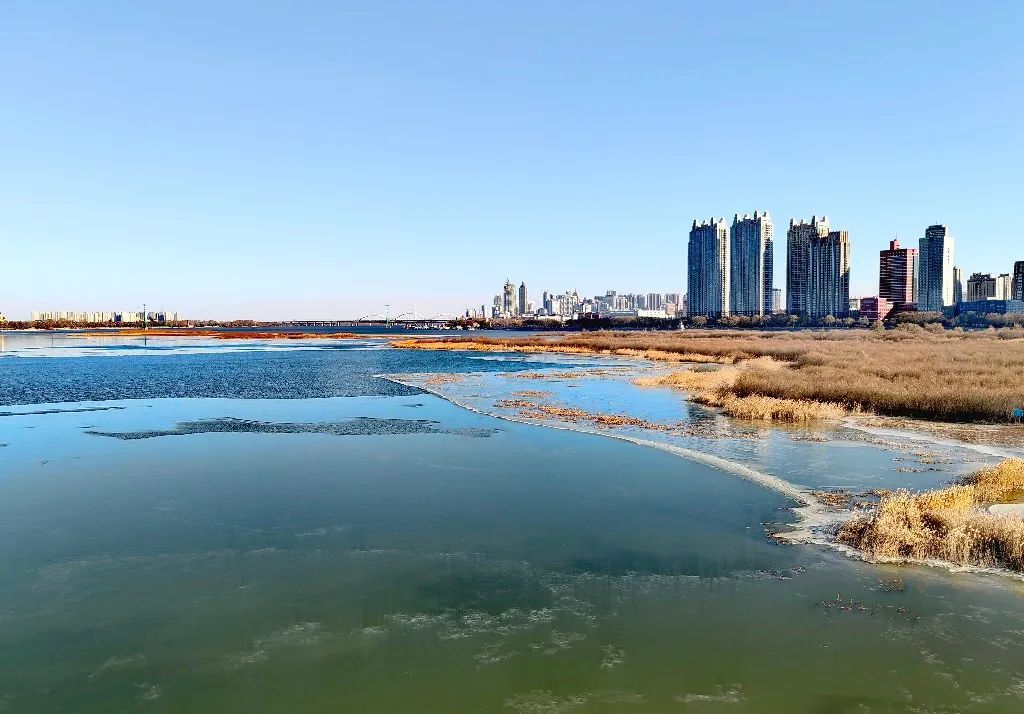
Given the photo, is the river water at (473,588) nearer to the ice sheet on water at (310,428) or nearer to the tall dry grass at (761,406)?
the ice sheet on water at (310,428)

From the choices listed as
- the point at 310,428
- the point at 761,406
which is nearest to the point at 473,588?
the point at 310,428

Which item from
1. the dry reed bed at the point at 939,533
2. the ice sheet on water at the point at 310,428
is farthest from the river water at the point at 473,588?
the ice sheet on water at the point at 310,428

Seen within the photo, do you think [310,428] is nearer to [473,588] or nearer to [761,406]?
[473,588]

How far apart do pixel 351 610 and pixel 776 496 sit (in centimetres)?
1160

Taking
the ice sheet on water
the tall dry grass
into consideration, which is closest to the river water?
the ice sheet on water

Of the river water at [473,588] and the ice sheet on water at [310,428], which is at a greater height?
the ice sheet on water at [310,428]

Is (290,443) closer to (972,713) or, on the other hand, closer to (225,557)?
(225,557)

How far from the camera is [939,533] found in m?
13.6

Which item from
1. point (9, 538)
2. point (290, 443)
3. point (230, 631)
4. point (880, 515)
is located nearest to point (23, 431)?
point (290, 443)

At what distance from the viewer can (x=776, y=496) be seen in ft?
59.1

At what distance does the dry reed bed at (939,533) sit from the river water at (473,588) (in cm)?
77

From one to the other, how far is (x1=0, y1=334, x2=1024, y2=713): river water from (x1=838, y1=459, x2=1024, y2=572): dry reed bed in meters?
0.77

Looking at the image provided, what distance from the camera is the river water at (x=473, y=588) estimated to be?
349 inches

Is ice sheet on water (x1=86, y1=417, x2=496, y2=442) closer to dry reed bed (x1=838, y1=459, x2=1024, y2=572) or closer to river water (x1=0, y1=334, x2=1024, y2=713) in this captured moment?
river water (x1=0, y1=334, x2=1024, y2=713)
